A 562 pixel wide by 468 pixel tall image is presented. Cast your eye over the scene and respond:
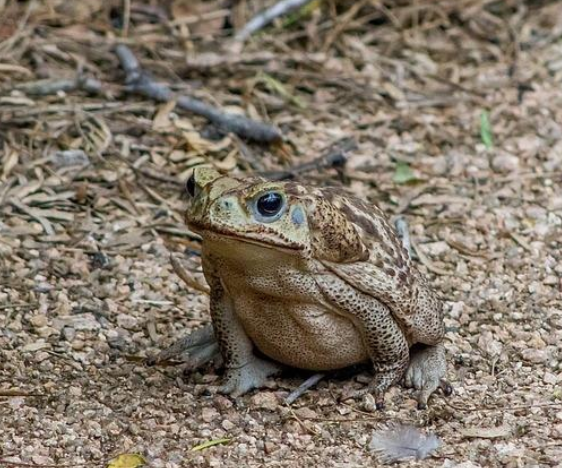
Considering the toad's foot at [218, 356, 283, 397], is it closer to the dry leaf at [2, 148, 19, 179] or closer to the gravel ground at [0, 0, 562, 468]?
the gravel ground at [0, 0, 562, 468]

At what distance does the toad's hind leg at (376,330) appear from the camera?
4969 mm

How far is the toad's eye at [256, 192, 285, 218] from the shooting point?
183 inches

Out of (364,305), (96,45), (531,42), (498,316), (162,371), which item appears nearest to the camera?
(364,305)

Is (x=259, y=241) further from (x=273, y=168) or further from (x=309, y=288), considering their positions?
(x=273, y=168)

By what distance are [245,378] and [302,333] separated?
388 millimetres

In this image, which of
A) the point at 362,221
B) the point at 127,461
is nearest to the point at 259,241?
the point at 362,221

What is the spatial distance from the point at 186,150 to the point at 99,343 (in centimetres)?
212

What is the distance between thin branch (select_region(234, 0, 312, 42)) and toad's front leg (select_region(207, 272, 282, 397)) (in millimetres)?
3896

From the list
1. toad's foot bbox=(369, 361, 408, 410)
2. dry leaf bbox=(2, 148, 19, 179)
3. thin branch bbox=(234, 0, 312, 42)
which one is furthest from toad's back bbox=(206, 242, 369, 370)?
thin branch bbox=(234, 0, 312, 42)

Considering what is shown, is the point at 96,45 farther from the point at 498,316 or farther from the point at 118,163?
the point at 498,316

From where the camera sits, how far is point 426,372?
5316 millimetres

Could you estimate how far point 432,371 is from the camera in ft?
17.4

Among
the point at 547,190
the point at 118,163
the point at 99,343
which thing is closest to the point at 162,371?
the point at 99,343

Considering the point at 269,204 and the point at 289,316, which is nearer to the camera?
the point at 269,204
